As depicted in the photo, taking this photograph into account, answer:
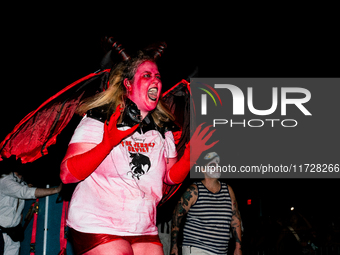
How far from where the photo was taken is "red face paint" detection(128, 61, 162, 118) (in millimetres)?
2207

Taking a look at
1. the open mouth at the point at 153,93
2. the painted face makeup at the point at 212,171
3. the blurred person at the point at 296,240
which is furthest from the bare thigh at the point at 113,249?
the blurred person at the point at 296,240

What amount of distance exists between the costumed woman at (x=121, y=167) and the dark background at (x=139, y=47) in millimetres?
621

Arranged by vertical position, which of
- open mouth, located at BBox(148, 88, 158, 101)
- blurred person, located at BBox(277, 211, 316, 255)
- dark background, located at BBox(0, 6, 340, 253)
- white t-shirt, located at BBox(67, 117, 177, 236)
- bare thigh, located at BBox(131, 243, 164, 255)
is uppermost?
dark background, located at BBox(0, 6, 340, 253)

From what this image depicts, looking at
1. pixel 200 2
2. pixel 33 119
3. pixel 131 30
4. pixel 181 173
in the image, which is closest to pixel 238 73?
pixel 200 2

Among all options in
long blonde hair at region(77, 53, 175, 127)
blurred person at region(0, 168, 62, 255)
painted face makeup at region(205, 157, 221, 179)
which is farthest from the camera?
Answer: blurred person at region(0, 168, 62, 255)

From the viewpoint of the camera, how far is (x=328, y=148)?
759 cm

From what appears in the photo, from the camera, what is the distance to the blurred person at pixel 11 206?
430cm

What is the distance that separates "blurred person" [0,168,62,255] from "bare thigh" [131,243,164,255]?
2.67 metres

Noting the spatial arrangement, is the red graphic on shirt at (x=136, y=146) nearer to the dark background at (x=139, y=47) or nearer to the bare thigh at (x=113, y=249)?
the bare thigh at (x=113, y=249)

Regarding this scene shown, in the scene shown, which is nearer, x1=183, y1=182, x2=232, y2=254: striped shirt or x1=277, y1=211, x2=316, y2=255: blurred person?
x1=183, y1=182, x2=232, y2=254: striped shirt

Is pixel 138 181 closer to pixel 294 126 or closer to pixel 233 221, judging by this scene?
pixel 233 221

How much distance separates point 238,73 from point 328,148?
3389 millimetres

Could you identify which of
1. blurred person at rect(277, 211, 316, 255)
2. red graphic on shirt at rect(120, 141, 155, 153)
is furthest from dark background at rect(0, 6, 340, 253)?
blurred person at rect(277, 211, 316, 255)

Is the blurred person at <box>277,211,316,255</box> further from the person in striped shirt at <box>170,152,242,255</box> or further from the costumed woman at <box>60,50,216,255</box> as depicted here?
the costumed woman at <box>60,50,216,255</box>
